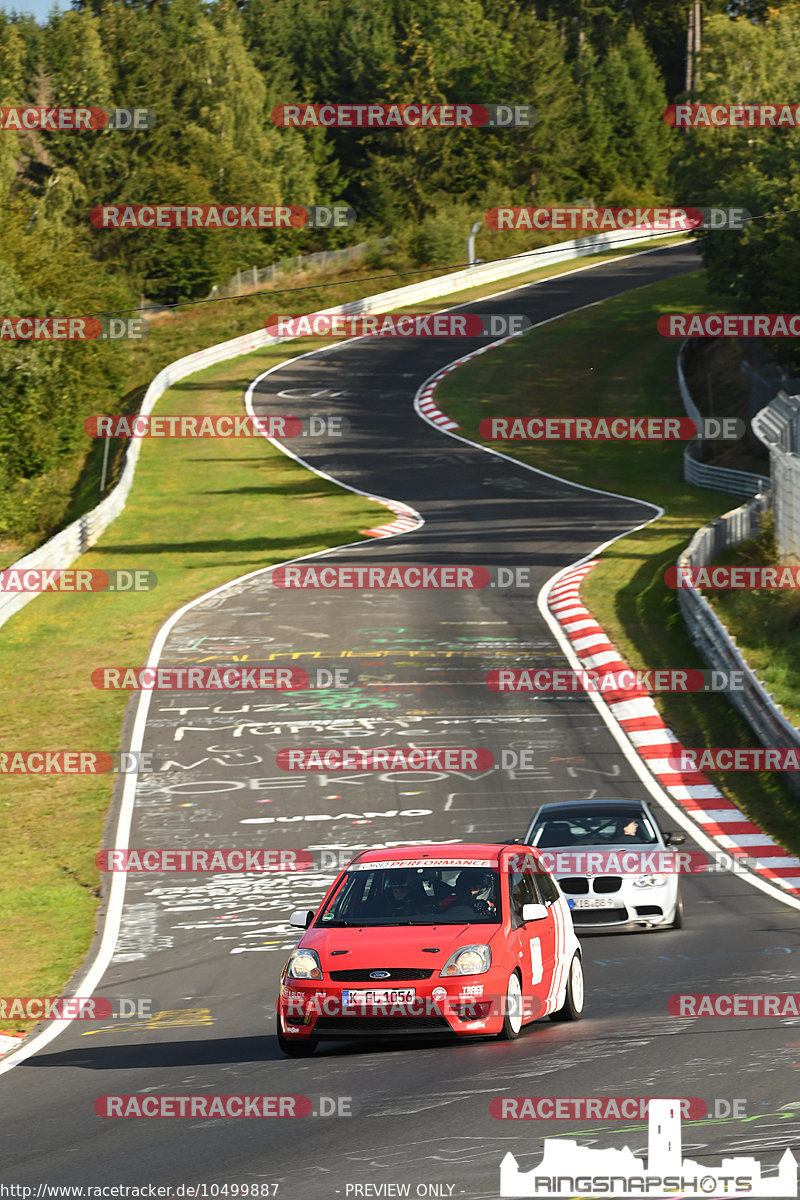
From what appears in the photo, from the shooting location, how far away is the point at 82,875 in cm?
2003

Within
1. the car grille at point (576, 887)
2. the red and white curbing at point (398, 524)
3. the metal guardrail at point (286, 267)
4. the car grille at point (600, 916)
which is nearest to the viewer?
the car grille at point (600, 916)

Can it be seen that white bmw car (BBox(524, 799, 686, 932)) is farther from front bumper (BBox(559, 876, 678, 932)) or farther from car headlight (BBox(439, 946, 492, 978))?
car headlight (BBox(439, 946, 492, 978))

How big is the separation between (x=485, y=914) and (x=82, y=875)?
1015cm

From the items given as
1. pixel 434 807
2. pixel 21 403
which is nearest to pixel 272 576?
pixel 21 403

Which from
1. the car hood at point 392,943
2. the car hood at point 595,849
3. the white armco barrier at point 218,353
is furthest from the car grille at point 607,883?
the white armco barrier at point 218,353

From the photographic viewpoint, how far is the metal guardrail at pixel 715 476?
150 feet

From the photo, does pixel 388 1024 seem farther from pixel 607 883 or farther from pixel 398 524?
pixel 398 524

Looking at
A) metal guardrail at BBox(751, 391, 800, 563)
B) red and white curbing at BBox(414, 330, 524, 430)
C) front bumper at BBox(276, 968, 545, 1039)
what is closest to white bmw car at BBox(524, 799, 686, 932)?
front bumper at BBox(276, 968, 545, 1039)

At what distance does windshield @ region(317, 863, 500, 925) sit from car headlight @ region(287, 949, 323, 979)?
1.83 ft

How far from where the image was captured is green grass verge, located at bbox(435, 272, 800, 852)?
85.4 feet

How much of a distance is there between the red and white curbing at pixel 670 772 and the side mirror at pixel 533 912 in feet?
24.2

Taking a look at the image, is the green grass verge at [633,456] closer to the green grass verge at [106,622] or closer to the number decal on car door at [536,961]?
the green grass verge at [106,622]

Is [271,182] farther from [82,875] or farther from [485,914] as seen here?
[485,914]

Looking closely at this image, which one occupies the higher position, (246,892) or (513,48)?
(513,48)
